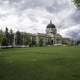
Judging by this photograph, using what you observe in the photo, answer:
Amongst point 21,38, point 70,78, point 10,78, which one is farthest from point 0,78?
point 21,38

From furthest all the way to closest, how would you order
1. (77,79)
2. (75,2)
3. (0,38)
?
1. (0,38)
2. (75,2)
3. (77,79)

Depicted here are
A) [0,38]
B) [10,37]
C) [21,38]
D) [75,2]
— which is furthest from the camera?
[21,38]

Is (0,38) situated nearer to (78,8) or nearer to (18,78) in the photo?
(78,8)

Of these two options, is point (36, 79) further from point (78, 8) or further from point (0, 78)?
point (78, 8)

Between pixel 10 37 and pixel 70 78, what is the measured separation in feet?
531

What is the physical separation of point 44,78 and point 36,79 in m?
0.63

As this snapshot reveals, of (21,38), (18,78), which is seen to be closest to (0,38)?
(21,38)

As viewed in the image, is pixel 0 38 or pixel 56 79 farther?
pixel 0 38

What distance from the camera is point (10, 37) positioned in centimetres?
17400

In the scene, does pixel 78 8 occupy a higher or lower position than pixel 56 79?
higher

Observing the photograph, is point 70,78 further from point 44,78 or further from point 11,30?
point 11,30

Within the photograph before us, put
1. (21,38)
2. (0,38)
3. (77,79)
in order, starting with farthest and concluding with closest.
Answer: (21,38) → (0,38) → (77,79)

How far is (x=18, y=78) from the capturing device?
1409 centimetres

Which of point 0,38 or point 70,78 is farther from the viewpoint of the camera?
point 0,38
